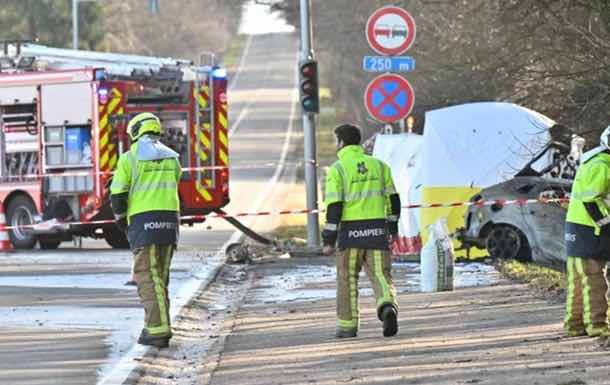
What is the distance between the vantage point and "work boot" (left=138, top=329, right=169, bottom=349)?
40.7 feet

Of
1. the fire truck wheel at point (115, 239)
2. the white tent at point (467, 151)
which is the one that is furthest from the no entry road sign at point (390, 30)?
the fire truck wheel at point (115, 239)

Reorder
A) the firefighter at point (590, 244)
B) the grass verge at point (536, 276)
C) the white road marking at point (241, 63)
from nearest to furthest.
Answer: the firefighter at point (590, 244) < the grass verge at point (536, 276) < the white road marking at point (241, 63)

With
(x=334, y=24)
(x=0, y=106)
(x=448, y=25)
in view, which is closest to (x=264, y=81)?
(x=334, y=24)

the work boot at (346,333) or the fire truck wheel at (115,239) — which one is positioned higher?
the fire truck wheel at (115,239)

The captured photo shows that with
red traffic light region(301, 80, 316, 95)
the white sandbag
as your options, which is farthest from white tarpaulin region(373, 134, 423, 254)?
the white sandbag

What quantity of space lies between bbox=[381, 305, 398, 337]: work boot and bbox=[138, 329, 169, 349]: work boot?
65.3 inches

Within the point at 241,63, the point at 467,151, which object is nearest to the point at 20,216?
the point at 467,151

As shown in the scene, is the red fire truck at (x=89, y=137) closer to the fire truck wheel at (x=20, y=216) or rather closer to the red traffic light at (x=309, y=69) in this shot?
the fire truck wheel at (x=20, y=216)

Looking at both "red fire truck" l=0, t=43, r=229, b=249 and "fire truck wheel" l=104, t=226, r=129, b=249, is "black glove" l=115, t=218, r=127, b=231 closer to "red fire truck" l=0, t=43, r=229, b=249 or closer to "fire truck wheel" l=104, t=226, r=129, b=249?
"red fire truck" l=0, t=43, r=229, b=249

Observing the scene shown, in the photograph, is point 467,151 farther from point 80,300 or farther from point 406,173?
point 80,300

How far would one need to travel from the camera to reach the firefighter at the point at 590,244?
1162 centimetres

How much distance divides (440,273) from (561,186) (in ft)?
10.1

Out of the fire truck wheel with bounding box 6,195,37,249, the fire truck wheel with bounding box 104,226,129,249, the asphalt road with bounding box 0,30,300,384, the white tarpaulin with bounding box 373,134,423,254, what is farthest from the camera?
the fire truck wheel with bounding box 104,226,129,249

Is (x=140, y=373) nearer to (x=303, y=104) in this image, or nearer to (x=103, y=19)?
(x=303, y=104)
